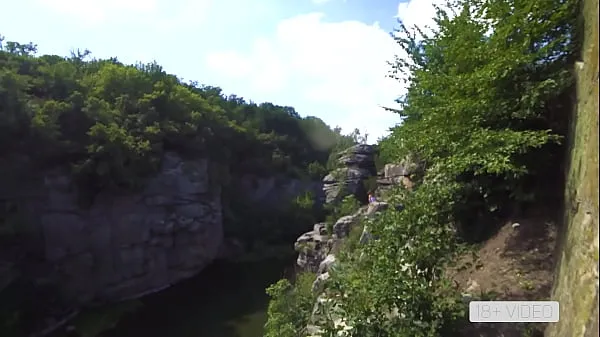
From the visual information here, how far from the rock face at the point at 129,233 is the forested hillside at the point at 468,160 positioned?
1399 cm

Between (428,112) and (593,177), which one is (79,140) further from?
(593,177)

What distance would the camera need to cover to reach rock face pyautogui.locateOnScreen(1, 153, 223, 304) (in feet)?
52.4

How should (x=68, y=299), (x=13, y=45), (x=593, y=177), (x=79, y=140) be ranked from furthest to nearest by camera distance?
(x=13, y=45), (x=79, y=140), (x=68, y=299), (x=593, y=177)

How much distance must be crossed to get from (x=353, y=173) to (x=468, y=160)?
1206 cm

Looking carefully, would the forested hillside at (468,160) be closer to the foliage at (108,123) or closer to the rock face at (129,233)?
the foliage at (108,123)

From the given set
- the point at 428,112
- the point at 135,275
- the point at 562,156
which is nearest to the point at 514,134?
the point at 562,156

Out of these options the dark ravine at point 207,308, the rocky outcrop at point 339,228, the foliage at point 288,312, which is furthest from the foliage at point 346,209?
the foliage at point 288,312

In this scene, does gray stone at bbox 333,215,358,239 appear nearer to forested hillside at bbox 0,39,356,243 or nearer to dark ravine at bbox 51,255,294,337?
dark ravine at bbox 51,255,294,337

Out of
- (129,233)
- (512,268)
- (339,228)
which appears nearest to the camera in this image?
(512,268)

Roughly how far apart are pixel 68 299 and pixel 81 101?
7.16 metres

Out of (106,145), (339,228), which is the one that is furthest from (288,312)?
(106,145)

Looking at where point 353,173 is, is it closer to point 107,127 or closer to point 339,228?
point 339,228

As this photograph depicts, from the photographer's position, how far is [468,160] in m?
3.98

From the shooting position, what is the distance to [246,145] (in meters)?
28.7
